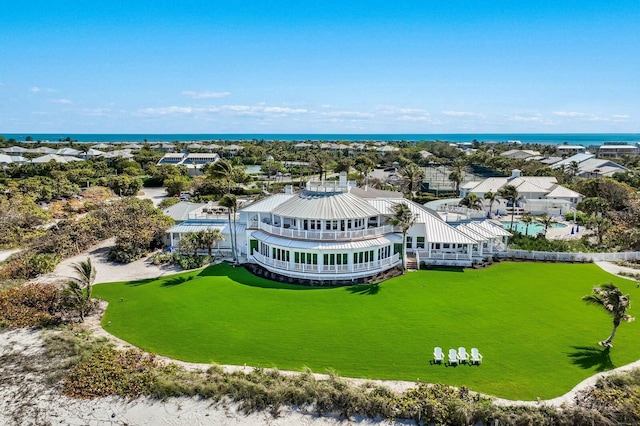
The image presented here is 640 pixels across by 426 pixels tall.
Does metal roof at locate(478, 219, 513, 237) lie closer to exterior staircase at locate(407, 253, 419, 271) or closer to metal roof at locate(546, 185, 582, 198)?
exterior staircase at locate(407, 253, 419, 271)

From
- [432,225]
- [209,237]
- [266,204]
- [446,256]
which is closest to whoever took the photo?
[446,256]

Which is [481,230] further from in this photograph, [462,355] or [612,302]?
[462,355]

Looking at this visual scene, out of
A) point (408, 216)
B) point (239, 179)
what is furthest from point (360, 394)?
point (239, 179)

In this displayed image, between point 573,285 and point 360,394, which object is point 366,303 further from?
point 573,285

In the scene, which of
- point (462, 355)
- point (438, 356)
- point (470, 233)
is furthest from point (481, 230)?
point (438, 356)

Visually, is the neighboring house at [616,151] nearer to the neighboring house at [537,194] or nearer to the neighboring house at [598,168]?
the neighboring house at [598,168]

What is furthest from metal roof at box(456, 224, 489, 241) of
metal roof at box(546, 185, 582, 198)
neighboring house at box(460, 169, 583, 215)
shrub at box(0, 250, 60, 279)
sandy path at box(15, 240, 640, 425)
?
shrub at box(0, 250, 60, 279)
